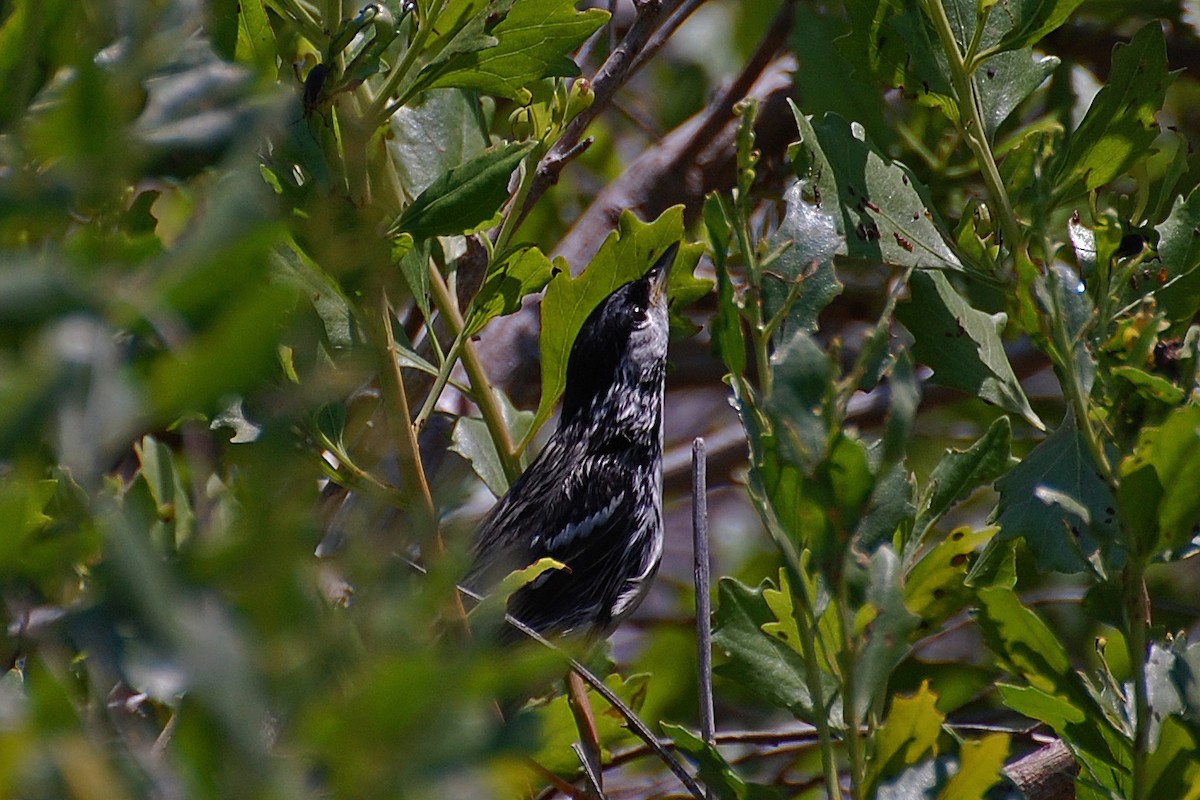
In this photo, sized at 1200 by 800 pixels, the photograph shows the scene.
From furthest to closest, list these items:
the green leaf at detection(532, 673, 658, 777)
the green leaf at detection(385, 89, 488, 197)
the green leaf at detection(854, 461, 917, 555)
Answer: the green leaf at detection(385, 89, 488, 197) → the green leaf at detection(532, 673, 658, 777) → the green leaf at detection(854, 461, 917, 555)

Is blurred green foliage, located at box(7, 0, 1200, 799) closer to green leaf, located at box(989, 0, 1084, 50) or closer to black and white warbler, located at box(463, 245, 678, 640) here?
green leaf, located at box(989, 0, 1084, 50)

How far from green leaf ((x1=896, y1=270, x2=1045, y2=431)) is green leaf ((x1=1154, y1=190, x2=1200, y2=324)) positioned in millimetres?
189

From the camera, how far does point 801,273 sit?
1.29 metres

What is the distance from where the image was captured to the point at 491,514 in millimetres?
2783

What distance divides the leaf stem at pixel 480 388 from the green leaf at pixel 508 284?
0.25 metres

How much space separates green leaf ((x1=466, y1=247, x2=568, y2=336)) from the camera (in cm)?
160

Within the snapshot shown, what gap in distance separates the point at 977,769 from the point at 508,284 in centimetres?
88

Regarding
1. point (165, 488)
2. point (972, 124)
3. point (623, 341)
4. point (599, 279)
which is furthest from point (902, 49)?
point (623, 341)

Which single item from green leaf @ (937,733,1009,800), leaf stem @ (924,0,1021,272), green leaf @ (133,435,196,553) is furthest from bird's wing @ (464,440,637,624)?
green leaf @ (937,733,1009,800)

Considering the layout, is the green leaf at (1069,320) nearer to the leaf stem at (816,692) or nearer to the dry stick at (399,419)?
the leaf stem at (816,692)

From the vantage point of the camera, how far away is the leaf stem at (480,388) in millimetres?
1909

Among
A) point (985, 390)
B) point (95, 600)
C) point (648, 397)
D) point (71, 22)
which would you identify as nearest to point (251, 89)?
point (71, 22)

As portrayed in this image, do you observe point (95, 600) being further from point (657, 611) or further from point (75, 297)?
point (657, 611)

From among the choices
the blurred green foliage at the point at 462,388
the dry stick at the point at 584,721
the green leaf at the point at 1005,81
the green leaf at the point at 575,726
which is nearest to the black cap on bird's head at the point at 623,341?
the blurred green foliage at the point at 462,388
